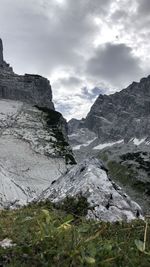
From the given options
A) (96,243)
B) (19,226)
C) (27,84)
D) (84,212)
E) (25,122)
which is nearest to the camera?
(96,243)

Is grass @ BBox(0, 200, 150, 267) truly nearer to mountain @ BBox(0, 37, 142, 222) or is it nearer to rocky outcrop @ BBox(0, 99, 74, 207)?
mountain @ BBox(0, 37, 142, 222)

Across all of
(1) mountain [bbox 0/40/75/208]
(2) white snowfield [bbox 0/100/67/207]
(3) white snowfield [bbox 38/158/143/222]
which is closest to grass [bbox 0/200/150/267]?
(3) white snowfield [bbox 38/158/143/222]

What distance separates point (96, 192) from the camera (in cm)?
1916

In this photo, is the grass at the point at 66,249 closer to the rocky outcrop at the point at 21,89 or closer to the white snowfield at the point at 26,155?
the white snowfield at the point at 26,155

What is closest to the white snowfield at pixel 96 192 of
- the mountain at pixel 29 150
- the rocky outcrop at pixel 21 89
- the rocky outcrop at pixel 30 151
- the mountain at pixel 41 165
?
the mountain at pixel 41 165

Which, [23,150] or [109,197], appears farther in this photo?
[23,150]

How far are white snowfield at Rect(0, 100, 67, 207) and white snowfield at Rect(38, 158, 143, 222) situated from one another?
1493 inches

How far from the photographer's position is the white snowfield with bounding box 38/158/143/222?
1753 centimetres

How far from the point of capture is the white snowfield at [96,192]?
57.5ft

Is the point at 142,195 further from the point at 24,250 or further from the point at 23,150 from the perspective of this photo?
the point at 24,250

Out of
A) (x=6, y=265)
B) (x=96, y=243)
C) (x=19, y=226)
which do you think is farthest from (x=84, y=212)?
(x=6, y=265)

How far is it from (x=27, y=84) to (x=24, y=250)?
186217mm

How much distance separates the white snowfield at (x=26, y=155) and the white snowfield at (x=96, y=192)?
3791cm

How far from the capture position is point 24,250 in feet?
26.6
